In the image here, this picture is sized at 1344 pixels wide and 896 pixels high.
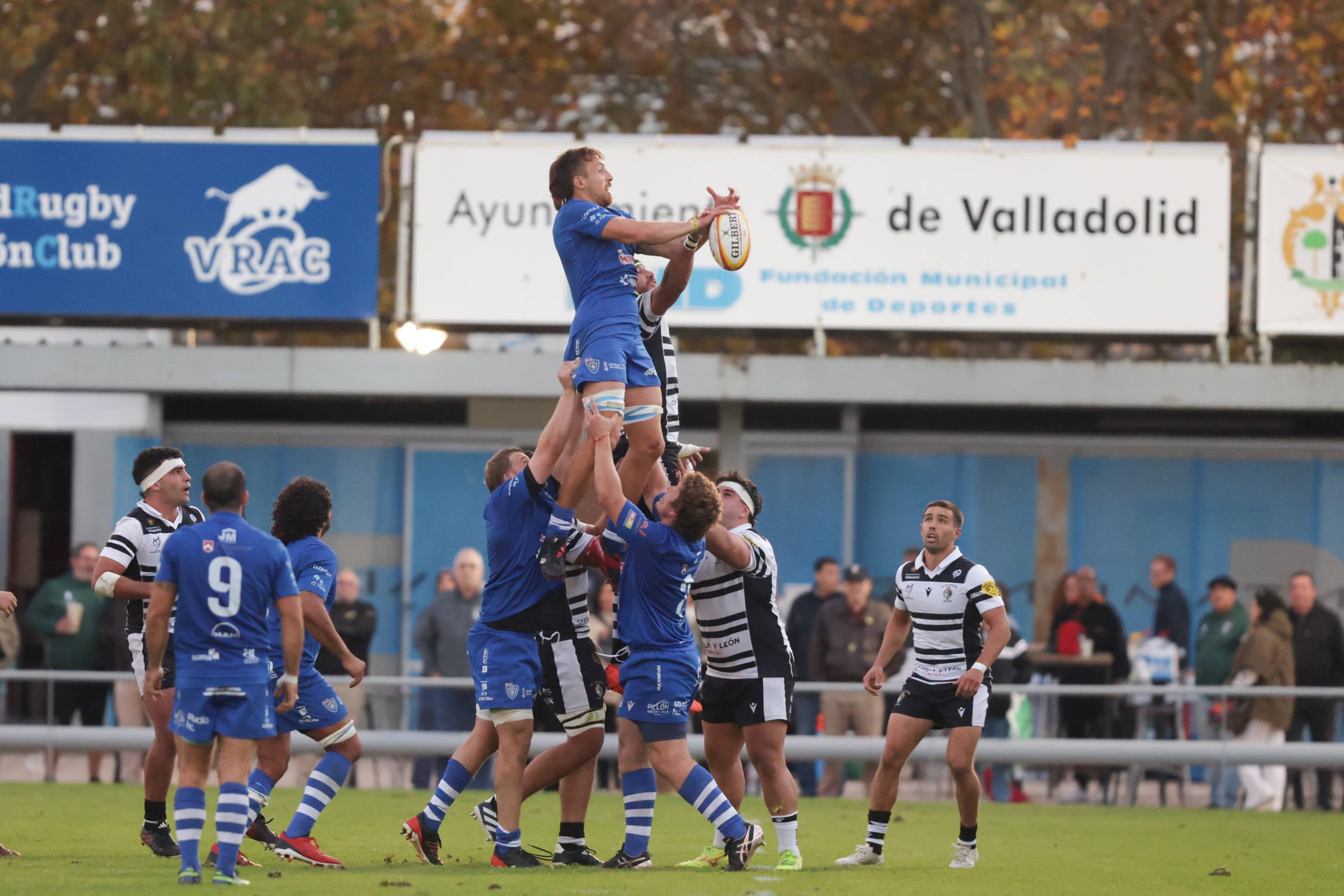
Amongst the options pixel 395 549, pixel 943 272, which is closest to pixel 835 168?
pixel 943 272

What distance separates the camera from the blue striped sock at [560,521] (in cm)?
894

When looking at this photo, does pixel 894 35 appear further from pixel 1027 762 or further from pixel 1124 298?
pixel 1027 762

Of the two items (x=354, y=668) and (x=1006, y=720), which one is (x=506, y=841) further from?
(x=1006, y=720)

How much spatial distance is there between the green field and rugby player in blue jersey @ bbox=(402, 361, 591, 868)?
1.26ft

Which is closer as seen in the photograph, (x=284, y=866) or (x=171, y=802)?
(x=284, y=866)

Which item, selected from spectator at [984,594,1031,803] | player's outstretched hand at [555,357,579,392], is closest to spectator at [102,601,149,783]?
player's outstretched hand at [555,357,579,392]

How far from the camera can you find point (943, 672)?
400 inches

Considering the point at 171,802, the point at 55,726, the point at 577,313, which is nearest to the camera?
the point at 577,313

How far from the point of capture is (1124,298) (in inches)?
758

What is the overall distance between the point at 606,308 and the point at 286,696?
2536 millimetres

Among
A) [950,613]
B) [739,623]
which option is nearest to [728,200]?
[739,623]

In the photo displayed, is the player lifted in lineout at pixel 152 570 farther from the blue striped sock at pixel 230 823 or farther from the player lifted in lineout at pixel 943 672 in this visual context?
the player lifted in lineout at pixel 943 672

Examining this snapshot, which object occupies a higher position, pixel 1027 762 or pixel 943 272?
pixel 943 272

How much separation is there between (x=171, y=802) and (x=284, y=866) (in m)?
5.08
